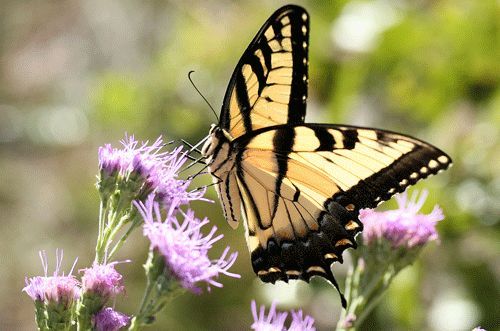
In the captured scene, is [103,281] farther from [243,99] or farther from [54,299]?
[243,99]

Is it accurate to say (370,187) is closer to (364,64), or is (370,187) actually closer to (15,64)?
(364,64)

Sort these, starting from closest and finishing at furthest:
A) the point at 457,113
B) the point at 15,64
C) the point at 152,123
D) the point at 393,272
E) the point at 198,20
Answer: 1. the point at 393,272
2. the point at 457,113
3. the point at 152,123
4. the point at 198,20
5. the point at 15,64

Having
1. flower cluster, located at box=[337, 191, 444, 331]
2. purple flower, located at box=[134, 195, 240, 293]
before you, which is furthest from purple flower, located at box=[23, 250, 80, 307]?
flower cluster, located at box=[337, 191, 444, 331]

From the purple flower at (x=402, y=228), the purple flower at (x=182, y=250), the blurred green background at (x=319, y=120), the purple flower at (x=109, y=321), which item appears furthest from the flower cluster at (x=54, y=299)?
the blurred green background at (x=319, y=120)

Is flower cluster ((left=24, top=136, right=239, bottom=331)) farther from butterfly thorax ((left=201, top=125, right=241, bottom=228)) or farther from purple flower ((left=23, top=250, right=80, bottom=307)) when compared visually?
butterfly thorax ((left=201, top=125, right=241, bottom=228))

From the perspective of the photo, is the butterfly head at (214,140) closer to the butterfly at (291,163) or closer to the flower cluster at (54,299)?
the butterfly at (291,163)

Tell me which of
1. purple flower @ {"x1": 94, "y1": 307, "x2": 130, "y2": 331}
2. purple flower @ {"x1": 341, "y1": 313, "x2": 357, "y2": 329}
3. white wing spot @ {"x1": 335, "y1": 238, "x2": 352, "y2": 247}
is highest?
white wing spot @ {"x1": 335, "y1": 238, "x2": 352, "y2": 247}

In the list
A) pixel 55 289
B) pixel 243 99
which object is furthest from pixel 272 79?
pixel 55 289

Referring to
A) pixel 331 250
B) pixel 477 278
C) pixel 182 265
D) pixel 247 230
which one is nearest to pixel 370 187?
pixel 331 250
